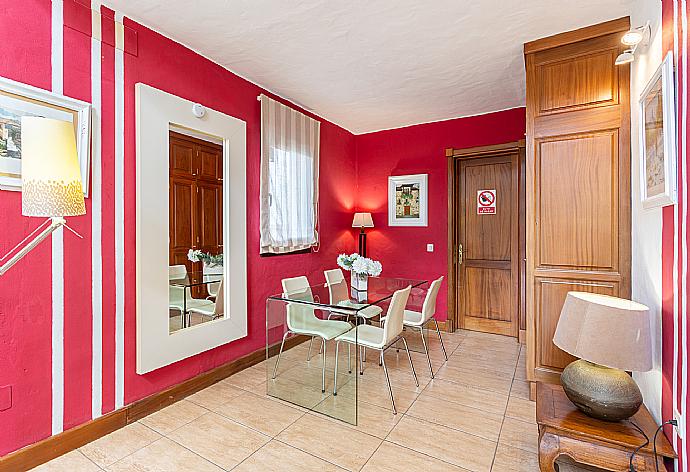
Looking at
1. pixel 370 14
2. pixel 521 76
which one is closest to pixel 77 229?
pixel 370 14

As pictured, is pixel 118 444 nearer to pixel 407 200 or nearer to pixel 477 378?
pixel 477 378

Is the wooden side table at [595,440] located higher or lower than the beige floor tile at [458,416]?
higher

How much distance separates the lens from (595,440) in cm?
160

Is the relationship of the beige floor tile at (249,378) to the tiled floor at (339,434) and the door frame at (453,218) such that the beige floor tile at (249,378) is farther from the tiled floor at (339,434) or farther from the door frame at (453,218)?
the door frame at (453,218)

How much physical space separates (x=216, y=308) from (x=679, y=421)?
301 cm

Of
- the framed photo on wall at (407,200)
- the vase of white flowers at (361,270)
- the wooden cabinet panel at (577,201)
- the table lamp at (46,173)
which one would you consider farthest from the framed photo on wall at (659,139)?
the framed photo on wall at (407,200)

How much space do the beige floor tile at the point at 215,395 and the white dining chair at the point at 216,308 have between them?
22.5 inches

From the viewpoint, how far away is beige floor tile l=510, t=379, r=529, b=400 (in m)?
2.88

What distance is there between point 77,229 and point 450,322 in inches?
160

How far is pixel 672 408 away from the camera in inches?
61.7

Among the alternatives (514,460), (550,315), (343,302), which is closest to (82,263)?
(343,302)

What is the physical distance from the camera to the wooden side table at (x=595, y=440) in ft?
5.02

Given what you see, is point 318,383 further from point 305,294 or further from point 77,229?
point 77,229

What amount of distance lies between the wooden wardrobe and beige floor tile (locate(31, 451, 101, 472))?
297 cm
